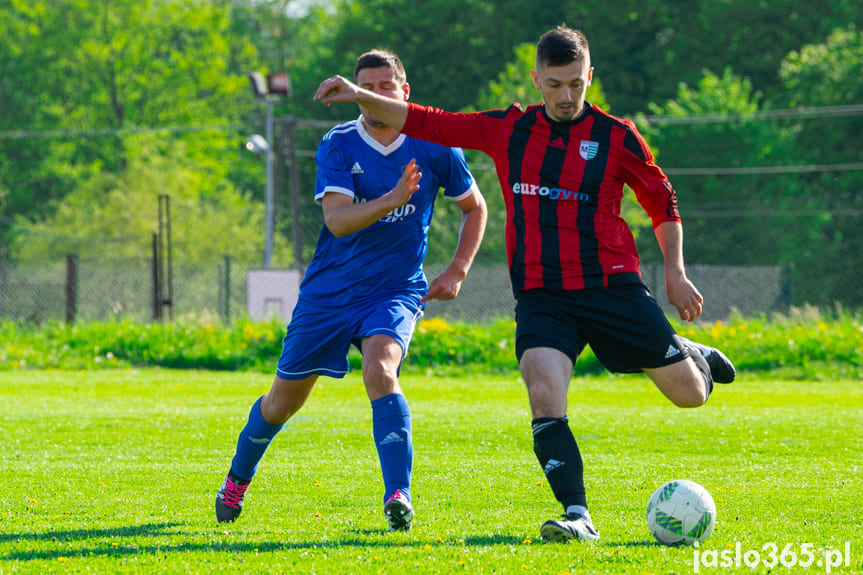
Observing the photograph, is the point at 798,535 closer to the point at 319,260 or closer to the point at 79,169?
the point at 319,260

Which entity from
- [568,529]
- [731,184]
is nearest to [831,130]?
[731,184]

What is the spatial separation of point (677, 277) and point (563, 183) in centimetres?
65

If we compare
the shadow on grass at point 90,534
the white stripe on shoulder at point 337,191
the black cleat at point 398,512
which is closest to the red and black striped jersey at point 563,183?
the white stripe on shoulder at point 337,191

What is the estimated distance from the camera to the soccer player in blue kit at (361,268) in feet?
16.0

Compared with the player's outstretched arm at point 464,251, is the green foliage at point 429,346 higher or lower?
lower

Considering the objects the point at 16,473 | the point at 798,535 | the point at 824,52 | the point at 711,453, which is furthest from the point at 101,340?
the point at 824,52

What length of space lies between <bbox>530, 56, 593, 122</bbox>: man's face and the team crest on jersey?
0.13 metres

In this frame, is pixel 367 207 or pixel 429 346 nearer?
pixel 367 207

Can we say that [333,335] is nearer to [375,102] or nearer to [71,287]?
[375,102]

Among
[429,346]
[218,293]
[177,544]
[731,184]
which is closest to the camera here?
[177,544]

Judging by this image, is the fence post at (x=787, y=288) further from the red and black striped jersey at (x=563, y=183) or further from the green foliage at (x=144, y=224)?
the red and black striped jersey at (x=563, y=183)

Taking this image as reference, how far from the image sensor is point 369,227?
5.02 meters

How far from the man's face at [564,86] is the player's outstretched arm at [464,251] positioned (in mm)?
673

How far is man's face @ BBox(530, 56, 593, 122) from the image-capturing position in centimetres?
449
